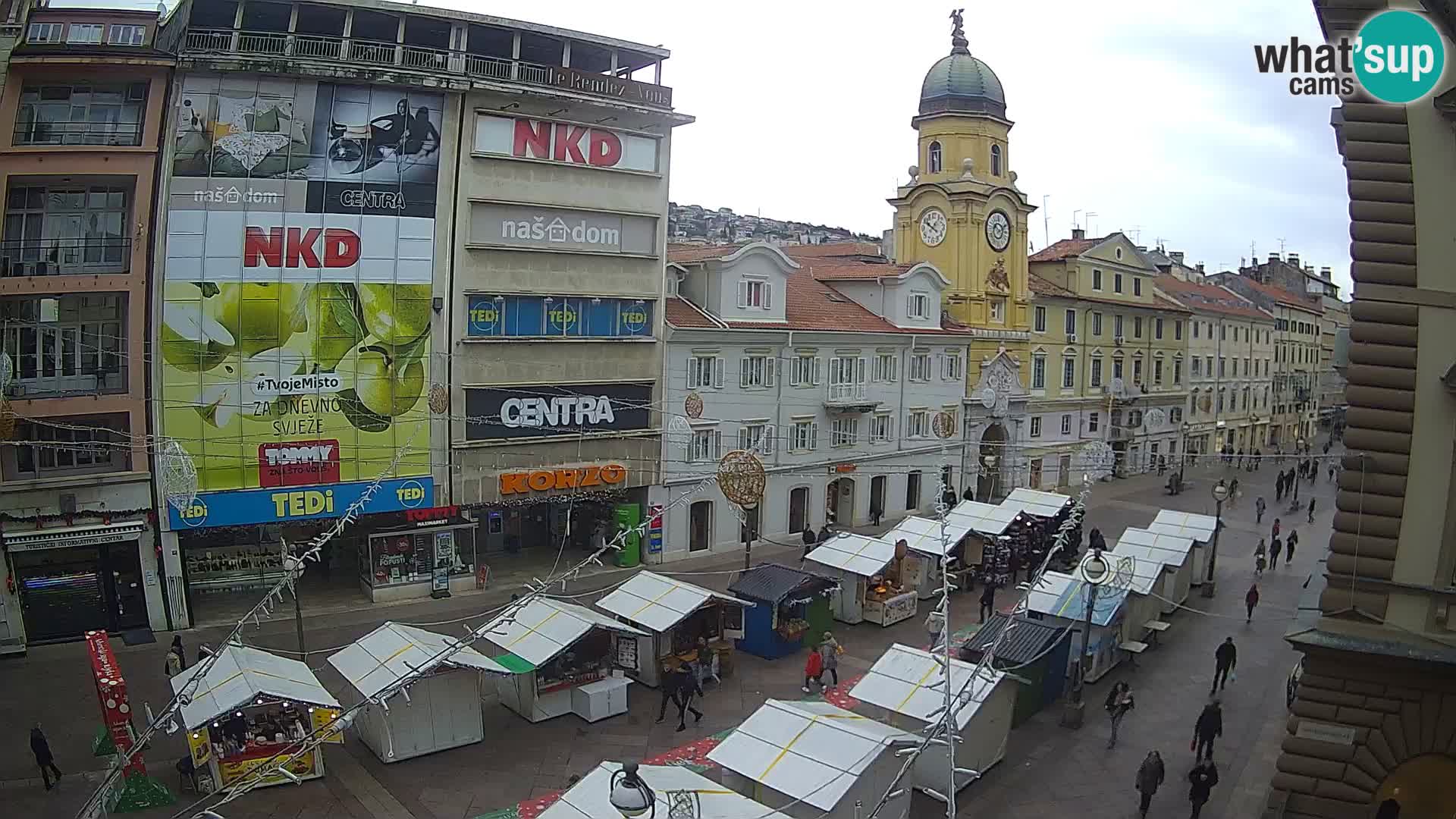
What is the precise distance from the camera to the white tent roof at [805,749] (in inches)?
590

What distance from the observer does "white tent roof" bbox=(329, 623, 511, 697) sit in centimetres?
1936

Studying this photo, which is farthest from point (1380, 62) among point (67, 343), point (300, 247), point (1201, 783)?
point (67, 343)

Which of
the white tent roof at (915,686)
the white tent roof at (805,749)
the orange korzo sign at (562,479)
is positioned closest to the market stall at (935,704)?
the white tent roof at (915,686)

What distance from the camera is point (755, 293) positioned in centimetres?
3788

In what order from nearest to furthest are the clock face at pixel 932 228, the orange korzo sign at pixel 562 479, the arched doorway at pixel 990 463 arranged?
the orange korzo sign at pixel 562 479
the clock face at pixel 932 228
the arched doorway at pixel 990 463

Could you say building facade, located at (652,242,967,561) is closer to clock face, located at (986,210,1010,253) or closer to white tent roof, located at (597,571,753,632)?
clock face, located at (986,210,1010,253)

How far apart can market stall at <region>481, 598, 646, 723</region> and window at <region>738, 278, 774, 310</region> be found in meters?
17.6

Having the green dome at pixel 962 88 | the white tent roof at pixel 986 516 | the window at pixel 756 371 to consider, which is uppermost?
the green dome at pixel 962 88

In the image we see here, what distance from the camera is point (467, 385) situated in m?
31.0

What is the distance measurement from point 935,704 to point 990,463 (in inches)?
1274

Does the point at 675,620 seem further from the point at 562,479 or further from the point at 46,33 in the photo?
the point at 46,33

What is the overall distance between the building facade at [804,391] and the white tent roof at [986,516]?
7.73 metres

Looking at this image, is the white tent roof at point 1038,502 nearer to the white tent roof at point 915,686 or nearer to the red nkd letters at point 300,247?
the white tent roof at point 915,686

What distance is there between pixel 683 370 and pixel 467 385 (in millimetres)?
7852
